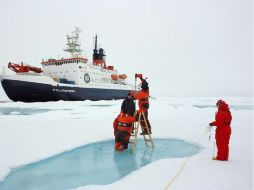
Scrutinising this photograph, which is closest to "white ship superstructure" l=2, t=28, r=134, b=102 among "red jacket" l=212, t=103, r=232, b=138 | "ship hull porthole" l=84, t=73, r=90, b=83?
"ship hull porthole" l=84, t=73, r=90, b=83

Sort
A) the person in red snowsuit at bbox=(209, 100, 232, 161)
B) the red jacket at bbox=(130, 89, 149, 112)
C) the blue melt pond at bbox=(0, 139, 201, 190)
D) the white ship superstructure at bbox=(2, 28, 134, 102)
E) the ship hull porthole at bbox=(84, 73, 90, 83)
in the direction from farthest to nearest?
the ship hull porthole at bbox=(84, 73, 90, 83)
the white ship superstructure at bbox=(2, 28, 134, 102)
the red jacket at bbox=(130, 89, 149, 112)
the person in red snowsuit at bbox=(209, 100, 232, 161)
the blue melt pond at bbox=(0, 139, 201, 190)

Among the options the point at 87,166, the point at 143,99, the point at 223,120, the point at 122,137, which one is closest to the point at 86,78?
the point at 143,99

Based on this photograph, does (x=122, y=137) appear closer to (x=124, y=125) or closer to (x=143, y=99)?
(x=124, y=125)

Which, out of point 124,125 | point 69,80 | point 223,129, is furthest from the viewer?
point 69,80

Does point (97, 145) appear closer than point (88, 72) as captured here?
Yes

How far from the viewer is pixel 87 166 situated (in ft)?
14.1

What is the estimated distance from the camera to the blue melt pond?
3.48 meters

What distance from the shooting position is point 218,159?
441 centimetres

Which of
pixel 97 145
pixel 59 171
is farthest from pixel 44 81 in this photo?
pixel 59 171

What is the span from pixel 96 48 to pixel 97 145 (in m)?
38.6

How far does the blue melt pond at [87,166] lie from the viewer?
3480mm

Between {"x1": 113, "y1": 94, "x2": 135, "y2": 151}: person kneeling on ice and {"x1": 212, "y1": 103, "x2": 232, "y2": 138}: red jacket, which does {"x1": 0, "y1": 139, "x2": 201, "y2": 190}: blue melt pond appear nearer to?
{"x1": 113, "y1": 94, "x2": 135, "y2": 151}: person kneeling on ice

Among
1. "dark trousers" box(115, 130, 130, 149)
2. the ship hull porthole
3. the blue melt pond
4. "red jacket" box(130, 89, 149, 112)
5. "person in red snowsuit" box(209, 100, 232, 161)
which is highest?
the ship hull porthole

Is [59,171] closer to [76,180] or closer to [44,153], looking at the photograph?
[76,180]
